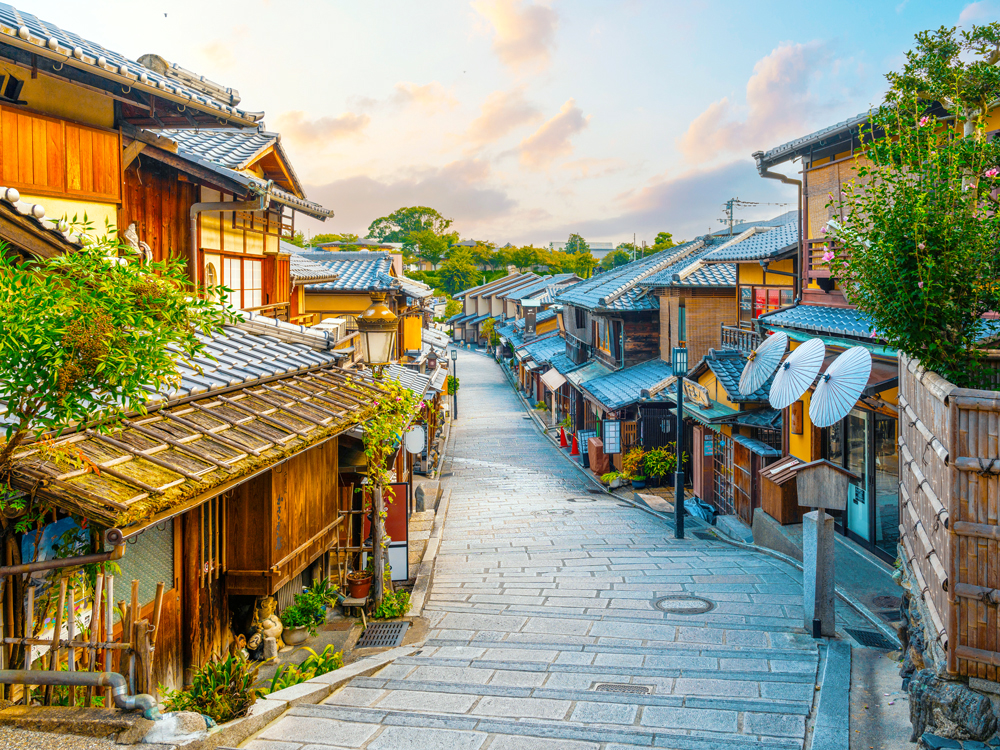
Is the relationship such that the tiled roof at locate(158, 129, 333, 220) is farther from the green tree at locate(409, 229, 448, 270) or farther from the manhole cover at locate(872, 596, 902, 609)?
the green tree at locate(409, 229, 448, 270)

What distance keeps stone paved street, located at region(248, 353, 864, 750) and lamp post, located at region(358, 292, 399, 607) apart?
1180 mm

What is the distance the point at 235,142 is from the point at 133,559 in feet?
35.6

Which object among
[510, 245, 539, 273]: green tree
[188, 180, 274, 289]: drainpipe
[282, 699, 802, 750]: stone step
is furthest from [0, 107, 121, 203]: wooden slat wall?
[510, 245, 539, 273]: green tree

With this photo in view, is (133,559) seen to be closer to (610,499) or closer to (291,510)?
(291,510)

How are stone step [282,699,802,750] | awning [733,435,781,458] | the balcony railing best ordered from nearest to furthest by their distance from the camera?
stone step [282,699,802,750] < awning [733,435,781,458] < the balcony railing

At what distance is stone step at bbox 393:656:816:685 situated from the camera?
8337mm

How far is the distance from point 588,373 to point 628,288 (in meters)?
5.04

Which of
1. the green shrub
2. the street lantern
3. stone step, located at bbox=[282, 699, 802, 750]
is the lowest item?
stone step, located at bbox=[282, 699, 802, 750]

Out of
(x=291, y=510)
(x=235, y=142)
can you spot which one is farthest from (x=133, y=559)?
(x=235, y=142)

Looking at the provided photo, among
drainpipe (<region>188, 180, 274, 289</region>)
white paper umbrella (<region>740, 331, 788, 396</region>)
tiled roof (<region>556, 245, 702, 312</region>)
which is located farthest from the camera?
tiled roof (<region>556, 245, 702, 312</region>)

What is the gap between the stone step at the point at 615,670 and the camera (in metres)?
8.34

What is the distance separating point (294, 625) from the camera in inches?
404

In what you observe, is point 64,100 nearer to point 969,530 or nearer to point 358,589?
point 358,589

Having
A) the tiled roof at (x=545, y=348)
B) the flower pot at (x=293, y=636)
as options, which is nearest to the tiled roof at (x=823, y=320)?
the flower pot at (x=293, y=636)
